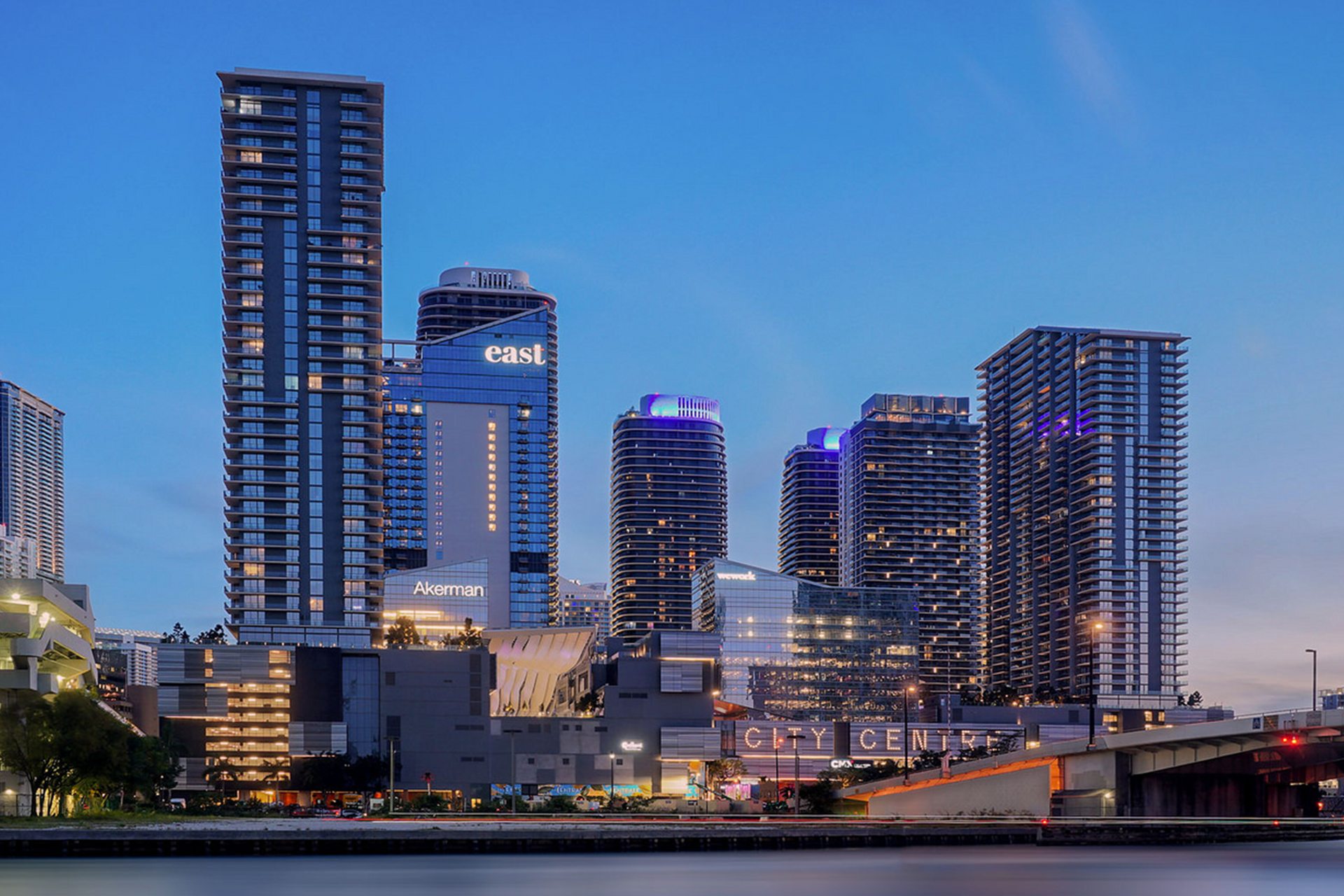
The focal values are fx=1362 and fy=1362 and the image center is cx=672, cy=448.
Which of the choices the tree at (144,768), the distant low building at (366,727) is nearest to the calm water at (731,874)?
the tree at (144,768)

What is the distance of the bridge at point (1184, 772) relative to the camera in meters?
82.2

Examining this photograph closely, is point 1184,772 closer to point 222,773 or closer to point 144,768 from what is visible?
point 144,768

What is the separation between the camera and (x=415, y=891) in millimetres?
63344

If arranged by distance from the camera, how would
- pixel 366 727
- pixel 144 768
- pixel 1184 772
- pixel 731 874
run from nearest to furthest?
pixel 731 874 < pixel 1184 772 < pixel 144 768 < pixel 366 727

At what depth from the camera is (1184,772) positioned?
9012 cm

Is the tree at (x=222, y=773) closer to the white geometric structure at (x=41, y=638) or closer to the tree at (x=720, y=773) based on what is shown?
the white geometric structure at (x=41, y=638)

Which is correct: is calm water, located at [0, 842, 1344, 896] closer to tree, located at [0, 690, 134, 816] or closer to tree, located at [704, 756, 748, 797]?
tree, located at [0, 690, 134, 816]

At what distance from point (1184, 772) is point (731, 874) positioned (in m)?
36.5

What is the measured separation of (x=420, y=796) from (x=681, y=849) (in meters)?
81.6

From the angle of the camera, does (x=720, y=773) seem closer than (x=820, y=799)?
No

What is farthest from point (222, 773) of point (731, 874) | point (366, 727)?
point (731, 874)

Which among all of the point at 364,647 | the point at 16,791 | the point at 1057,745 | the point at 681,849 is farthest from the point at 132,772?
the point at 364,647

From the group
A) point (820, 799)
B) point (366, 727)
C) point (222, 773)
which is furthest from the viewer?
point (366, 727)

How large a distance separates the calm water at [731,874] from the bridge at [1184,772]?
5267mm
